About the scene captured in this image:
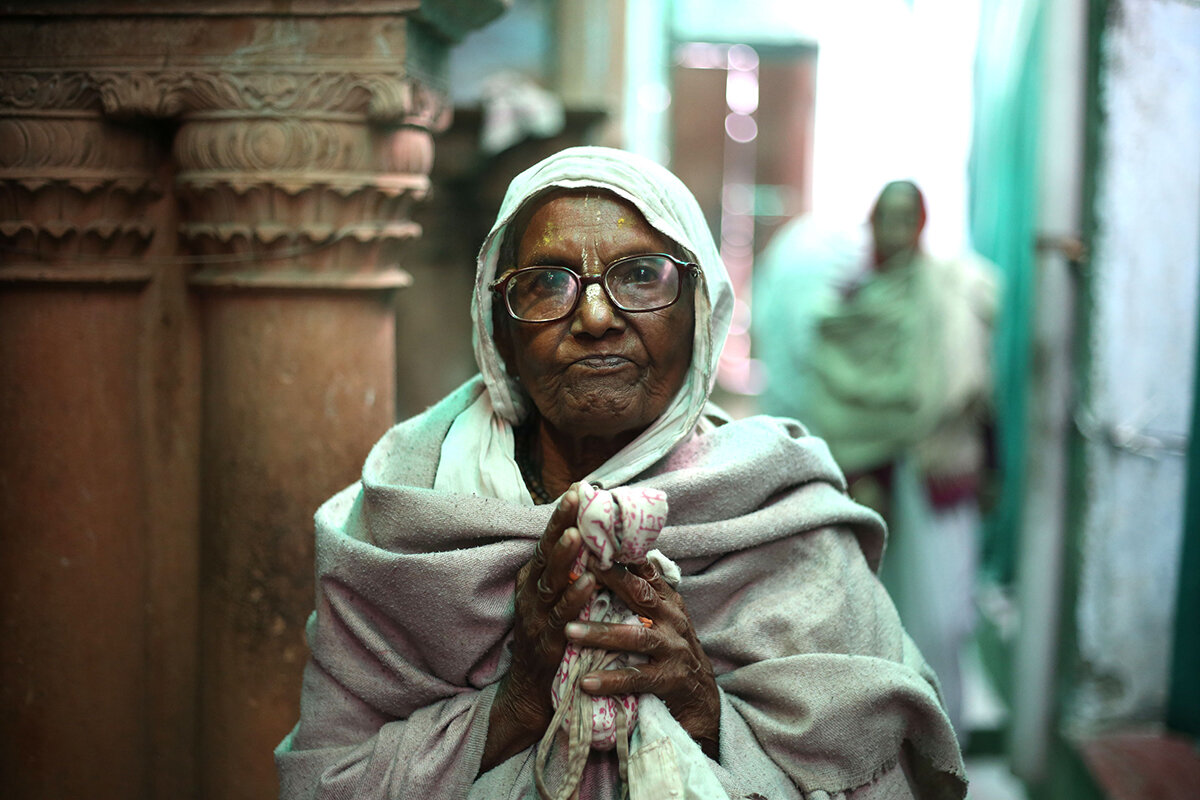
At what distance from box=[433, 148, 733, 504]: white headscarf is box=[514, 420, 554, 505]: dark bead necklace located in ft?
0.17

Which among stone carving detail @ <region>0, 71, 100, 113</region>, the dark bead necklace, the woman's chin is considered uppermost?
stone carving detail @ <region>0, 71, 100, 113</region>

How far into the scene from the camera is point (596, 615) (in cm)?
157

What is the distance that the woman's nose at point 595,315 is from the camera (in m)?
1.67

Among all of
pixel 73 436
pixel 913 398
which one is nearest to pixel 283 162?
pixel 73 436

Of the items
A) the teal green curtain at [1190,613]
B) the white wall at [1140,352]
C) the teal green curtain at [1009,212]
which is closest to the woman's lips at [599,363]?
the teal green curtain at [1190,613]

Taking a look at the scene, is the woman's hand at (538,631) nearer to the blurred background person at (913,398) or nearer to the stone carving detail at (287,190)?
the stone carving detail at (287,190)

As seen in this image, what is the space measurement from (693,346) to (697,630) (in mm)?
433

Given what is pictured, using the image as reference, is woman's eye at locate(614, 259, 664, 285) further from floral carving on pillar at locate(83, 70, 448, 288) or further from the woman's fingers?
floral carving on pillar at locate(83, 70, 448, 288)

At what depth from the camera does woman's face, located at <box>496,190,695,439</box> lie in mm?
1700

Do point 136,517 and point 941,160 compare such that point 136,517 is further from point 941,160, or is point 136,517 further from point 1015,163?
point 941,160

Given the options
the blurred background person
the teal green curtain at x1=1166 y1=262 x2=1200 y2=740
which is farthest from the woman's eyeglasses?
the blurred background person

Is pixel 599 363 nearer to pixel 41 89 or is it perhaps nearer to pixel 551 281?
pixel 551 281

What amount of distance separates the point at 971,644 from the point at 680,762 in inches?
194

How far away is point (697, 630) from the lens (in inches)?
69.8
